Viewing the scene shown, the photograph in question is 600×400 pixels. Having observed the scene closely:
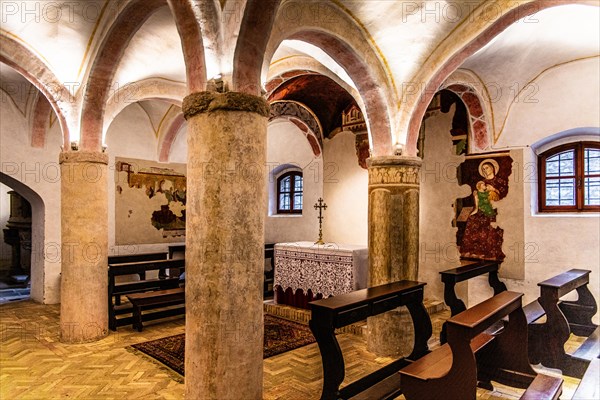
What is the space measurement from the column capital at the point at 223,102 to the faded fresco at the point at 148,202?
6983 millimetres

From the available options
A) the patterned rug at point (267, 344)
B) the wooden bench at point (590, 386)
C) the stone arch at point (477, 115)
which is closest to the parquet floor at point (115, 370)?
the patterned rug at point (267, 344)

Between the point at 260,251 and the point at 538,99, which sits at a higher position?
the point at 538,99

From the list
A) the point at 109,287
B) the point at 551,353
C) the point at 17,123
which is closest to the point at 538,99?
the point at 551,353

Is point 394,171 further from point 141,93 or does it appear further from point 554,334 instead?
point 141,93

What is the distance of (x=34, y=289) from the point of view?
8883 millimetres

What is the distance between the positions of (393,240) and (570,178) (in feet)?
12.1

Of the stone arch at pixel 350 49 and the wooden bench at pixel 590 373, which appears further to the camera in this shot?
the stone arch at pixel 350 49

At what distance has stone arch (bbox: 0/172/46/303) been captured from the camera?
849 centimetres

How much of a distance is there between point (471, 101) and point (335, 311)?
553 centimetres

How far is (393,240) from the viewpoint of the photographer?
18.4 feet

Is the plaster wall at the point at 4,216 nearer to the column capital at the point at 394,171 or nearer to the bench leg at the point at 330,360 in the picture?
the column capital at the point at 394,171

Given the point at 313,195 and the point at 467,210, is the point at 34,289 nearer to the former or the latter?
the point at 313,195

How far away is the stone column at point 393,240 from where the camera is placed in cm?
557

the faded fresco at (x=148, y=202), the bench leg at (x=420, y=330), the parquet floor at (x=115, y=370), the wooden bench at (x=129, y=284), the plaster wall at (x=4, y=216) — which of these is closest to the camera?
the parquet floor at (x=115, y=370)
